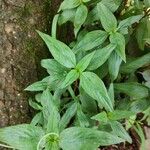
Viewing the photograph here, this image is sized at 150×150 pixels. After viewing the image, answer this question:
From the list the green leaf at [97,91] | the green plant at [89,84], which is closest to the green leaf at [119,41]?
the green plant at [89,84]

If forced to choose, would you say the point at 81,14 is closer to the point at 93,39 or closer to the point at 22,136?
the point at 93,39

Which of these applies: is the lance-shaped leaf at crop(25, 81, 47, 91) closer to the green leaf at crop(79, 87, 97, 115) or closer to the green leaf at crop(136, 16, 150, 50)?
the green leaf at crop(79, 87, 97, 115)

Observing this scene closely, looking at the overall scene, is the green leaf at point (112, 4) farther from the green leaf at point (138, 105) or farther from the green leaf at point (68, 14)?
the green leaf at point (138, 105)

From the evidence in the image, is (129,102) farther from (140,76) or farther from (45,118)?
(45,118)

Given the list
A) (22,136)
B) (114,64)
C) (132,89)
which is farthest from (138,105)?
(22,136)

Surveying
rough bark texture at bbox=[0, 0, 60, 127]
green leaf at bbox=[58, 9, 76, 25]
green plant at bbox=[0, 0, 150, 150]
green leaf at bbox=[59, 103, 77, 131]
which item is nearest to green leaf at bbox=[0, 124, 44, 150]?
green plant at bbox=[0, 0, 150, 150]

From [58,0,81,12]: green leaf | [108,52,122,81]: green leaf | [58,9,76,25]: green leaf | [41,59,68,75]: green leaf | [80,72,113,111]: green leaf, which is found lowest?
[80,72,113,111]: green leaf
